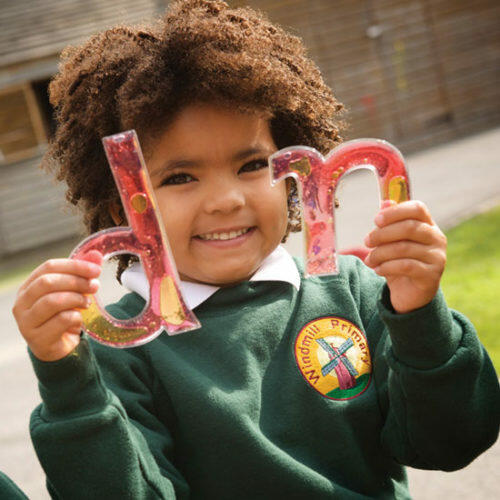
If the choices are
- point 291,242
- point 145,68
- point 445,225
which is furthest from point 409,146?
point 145,68

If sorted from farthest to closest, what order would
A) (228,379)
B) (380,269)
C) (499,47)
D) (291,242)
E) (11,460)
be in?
(499,47), (291,242), (11,460), (228,379), (380,269)

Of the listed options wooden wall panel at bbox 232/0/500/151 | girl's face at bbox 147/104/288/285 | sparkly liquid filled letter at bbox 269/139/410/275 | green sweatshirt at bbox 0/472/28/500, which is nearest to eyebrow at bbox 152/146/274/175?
girl's face at bbox 147/104/288/285

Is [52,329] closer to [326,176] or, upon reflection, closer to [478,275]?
[326,176]

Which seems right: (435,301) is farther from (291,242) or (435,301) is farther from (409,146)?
(409,146)

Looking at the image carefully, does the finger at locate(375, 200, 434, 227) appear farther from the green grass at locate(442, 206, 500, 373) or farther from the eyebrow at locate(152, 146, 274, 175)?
the green grass at locate(442, 206, 500, 373)

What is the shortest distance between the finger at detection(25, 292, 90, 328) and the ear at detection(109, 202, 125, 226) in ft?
2.02

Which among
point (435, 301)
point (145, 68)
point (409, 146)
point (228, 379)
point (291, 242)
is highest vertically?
point (145, 68)

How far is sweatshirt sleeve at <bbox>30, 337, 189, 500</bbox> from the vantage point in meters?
1.41

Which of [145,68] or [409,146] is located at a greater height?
[145,68]

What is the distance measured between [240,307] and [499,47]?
14.2 meters

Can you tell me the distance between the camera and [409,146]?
13359 millimetres

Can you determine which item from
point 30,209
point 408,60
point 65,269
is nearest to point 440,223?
point 65,269

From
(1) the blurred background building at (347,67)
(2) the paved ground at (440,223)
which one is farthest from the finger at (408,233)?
(1) the blurred background building at (347,67)

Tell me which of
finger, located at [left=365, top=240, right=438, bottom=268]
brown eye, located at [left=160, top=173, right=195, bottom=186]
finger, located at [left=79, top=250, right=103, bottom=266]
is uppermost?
brown eye, located at [left=160, top=173, right=195, bottom=186]
